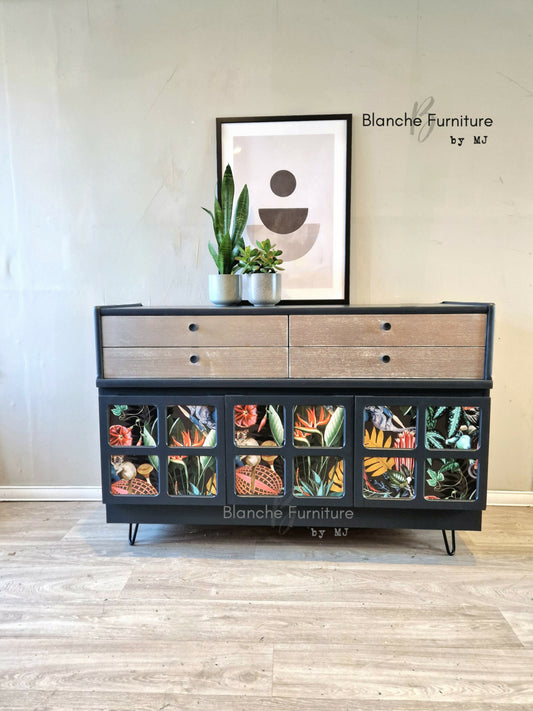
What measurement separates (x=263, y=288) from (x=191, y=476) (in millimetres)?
722

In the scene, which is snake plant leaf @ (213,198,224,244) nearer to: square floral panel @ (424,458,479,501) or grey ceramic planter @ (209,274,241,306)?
grey ceramic planter @ (209,274,241,306)

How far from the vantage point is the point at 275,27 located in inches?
72.0

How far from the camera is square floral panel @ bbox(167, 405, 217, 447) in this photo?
157 cm

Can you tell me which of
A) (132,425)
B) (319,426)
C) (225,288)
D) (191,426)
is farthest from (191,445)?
(225,288)

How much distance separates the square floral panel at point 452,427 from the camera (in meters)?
1.51

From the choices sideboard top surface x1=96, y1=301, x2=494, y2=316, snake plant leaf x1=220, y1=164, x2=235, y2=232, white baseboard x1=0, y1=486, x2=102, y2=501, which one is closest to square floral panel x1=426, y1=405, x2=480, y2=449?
sideboard top surface x1=96, y1=301, x2=494, y2=316

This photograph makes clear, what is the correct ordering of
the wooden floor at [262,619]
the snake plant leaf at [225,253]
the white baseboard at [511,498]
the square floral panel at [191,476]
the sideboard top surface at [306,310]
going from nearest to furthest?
the wooden floor at [262,619], the sideboard top surface at [306,310], the square floral panel at [191,476], the snake plant leaf at [225,253], the white baseboard at [511,498]

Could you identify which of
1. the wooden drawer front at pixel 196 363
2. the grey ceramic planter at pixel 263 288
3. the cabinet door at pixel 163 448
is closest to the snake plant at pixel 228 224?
the grey ceramic planter at pixel 263 288

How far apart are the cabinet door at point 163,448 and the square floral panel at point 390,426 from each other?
51cm

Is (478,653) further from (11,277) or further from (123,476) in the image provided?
(11,277)

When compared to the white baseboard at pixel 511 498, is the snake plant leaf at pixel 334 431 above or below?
above

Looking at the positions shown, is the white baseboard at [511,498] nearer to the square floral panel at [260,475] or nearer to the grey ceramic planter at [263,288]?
the square floral panel at [260,475]

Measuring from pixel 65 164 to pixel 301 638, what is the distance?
2.02 metres

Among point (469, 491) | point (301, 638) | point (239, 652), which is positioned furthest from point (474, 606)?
point (239, 652)
